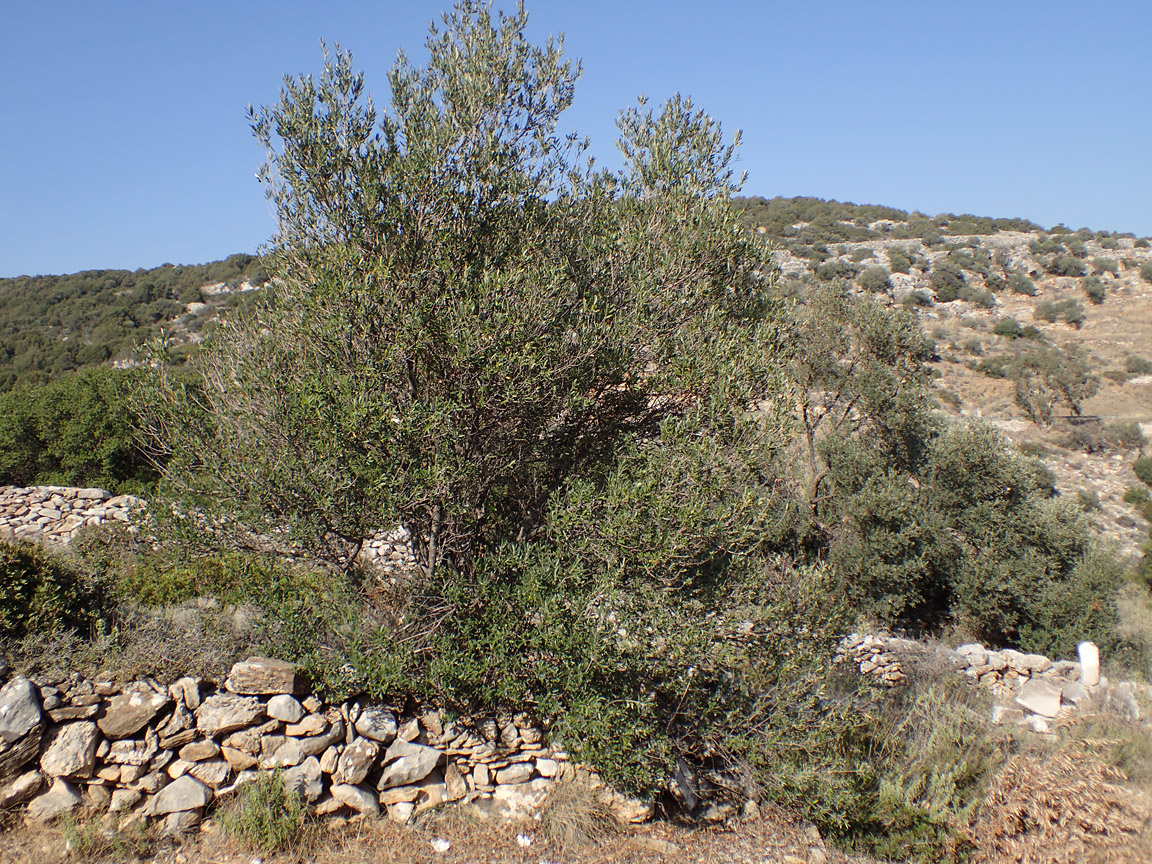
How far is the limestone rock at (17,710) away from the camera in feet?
16.0

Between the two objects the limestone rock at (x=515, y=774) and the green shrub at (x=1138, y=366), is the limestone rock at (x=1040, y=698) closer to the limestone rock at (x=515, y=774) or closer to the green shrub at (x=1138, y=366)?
the limestone rock at (x=515, y=774)

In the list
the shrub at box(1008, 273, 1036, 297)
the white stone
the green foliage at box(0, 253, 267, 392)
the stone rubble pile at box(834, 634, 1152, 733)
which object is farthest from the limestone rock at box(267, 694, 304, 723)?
the shrub at box(1008, 273, 1036, 297)

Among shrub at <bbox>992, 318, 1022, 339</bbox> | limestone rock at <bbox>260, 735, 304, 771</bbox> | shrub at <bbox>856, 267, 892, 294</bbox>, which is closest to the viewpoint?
limestone rock at <bbox>260, 735, 304, 771</bbox>

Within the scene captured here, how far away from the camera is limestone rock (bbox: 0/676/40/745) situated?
16.0ft

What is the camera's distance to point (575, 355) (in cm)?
589

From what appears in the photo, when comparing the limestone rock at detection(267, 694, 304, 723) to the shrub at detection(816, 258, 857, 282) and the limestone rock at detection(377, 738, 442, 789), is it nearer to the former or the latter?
the limestone rock at detection(377, 738, 442, 789)

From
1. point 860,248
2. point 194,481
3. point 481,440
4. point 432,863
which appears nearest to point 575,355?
point 481,440

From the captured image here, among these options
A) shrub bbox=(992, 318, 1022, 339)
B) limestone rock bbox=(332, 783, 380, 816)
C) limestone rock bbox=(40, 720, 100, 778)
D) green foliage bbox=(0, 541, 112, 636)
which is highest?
shrub bbox=(992, 318, 1022, 339)

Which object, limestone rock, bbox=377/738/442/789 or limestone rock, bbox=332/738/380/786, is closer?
limestone rock, bbox=332/738/380/786

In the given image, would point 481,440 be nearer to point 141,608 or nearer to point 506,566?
point 506,566

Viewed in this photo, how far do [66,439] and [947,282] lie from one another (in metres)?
36.5

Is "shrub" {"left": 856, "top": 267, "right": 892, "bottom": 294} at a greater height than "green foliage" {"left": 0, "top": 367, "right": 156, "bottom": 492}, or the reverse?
"shrub" {"left": 856, "top": 267, "right": 892, "bottom": 294}

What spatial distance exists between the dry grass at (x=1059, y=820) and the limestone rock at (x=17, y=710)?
7.46 meters

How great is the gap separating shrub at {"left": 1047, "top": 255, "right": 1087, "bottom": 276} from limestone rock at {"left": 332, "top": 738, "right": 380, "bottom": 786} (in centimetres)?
4283
